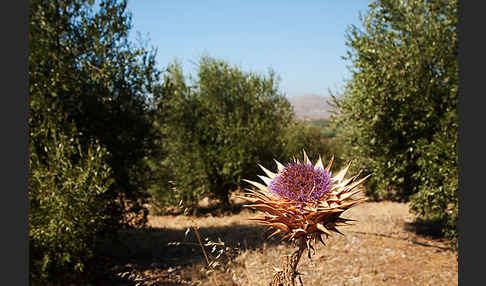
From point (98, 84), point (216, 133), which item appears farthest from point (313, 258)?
point (216, 133)

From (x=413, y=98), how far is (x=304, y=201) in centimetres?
890

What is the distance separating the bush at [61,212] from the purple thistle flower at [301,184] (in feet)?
17.9

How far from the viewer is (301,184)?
326cm

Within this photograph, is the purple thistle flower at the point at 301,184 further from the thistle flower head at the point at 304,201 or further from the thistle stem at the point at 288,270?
the thistle stem at the point at 288,270

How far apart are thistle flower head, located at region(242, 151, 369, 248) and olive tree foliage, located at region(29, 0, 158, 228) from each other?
6.78m

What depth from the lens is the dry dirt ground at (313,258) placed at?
297 inches

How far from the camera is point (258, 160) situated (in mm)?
17359

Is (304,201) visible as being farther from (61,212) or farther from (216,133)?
(216,133)

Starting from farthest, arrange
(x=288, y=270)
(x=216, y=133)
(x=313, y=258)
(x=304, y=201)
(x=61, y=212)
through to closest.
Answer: (x=216, y=133), (x=313, y=258), (x=61, y=212), (x=304, y=201), (x=288, y=270)

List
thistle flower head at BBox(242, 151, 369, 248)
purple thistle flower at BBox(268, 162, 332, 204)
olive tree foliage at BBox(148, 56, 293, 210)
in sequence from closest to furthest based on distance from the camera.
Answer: thistle flower head at BBox(242, 151, 369, 248) < purple thistle flower at BBox(268, 162, 332, 204) < olive tree foliage at BBox(148, 56, 293, 210)

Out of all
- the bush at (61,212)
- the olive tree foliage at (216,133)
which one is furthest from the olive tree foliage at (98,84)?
the olive tree foliage at (216,133)

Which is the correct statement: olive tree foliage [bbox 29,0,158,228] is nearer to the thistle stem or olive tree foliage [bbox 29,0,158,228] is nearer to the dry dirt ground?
the dry dirt ground

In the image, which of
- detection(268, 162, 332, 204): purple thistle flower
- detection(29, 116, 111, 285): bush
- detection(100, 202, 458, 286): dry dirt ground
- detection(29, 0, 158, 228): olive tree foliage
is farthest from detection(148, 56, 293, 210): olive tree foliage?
detection(268, 162, 332, 204): purple thistle flower

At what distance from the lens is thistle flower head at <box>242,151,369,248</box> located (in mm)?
3045
